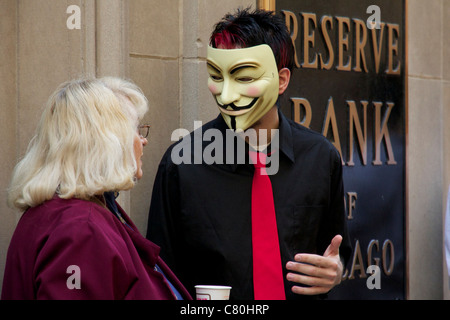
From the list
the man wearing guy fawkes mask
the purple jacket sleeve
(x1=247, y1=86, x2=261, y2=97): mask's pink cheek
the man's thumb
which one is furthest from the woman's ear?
the purple jacket sleeve

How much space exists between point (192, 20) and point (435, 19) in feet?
8.61

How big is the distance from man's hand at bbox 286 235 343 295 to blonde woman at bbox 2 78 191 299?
78 centimetres

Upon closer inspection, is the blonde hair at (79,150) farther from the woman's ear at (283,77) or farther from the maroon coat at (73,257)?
the woman's ear at (283,77)

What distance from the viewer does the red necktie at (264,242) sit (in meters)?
3.56

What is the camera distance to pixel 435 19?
6281mm

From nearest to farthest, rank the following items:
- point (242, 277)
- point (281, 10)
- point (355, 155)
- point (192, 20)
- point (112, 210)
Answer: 1. point (112, 210)
2. point (242, 277)
3. point (192, 20)
4. point (281, 10)
5. point (355, 155)

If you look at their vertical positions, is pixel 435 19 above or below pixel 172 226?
above

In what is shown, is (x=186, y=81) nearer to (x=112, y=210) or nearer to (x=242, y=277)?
(x=242, y=277)

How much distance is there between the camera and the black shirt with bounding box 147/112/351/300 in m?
3.57

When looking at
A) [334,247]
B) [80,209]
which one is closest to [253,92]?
[334,247]

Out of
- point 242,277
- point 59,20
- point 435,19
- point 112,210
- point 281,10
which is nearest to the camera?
point 112,210

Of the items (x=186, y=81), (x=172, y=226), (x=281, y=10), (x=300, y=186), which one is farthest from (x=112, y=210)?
(x=281, y=10)

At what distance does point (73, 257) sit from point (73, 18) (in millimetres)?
1946

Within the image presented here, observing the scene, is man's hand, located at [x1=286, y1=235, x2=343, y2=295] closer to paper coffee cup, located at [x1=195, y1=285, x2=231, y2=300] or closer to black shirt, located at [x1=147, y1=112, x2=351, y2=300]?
black shirt, located at [x1=147, y1=112, x2=351, y2=300]
